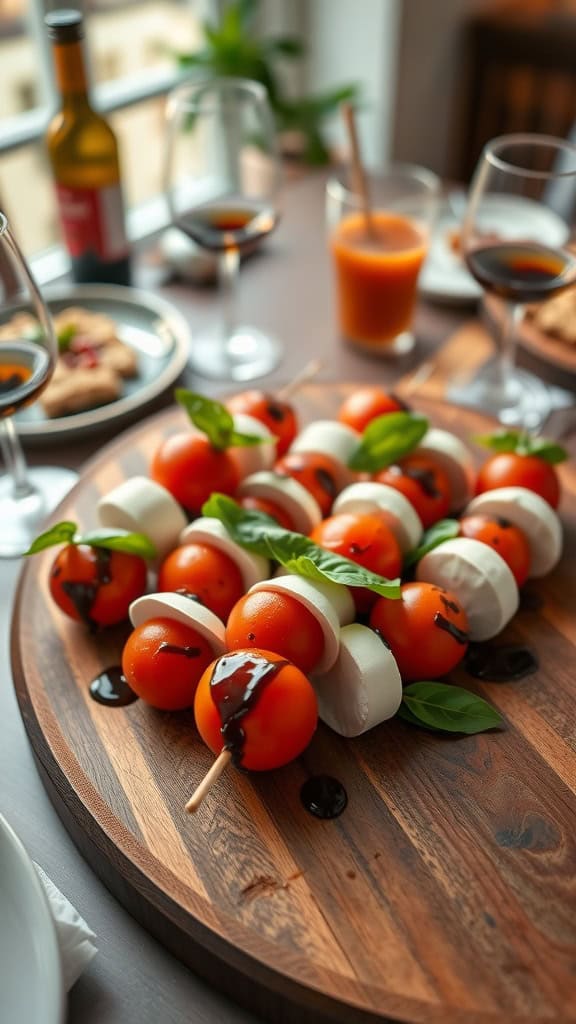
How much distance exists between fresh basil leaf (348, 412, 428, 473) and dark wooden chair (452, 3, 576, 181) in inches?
89.0

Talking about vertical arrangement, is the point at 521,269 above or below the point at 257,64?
below

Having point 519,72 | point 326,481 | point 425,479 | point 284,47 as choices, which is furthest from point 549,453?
point 519,72

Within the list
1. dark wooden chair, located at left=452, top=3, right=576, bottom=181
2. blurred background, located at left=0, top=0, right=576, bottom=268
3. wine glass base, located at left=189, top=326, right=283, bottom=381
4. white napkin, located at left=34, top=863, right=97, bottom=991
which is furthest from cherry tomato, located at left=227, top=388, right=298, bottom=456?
dark wooden chair, located at left=452, top=3, right=576, bottom=181

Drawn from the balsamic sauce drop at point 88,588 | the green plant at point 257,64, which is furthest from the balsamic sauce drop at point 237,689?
the green plant at point 257,64

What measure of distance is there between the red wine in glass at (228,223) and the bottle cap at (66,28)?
296 millimetres

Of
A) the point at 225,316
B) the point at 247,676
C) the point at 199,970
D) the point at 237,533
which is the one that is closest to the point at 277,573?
the point at 237,533

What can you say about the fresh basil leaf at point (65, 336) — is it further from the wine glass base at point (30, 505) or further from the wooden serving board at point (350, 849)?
the wooden serving board at point (350, 849)

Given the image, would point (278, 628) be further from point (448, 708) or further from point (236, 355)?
point (236, 355)

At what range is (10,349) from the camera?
112 cm

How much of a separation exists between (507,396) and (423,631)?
671mm

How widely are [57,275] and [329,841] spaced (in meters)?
1.36

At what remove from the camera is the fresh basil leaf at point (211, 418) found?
1057 mm

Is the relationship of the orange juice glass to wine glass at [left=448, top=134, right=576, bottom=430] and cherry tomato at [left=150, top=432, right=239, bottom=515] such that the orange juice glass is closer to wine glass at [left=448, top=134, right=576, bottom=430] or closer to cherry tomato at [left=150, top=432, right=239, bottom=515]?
wine glass at [left=448, top=134, right=576, bottom=430]

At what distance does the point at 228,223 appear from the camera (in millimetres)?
1455
